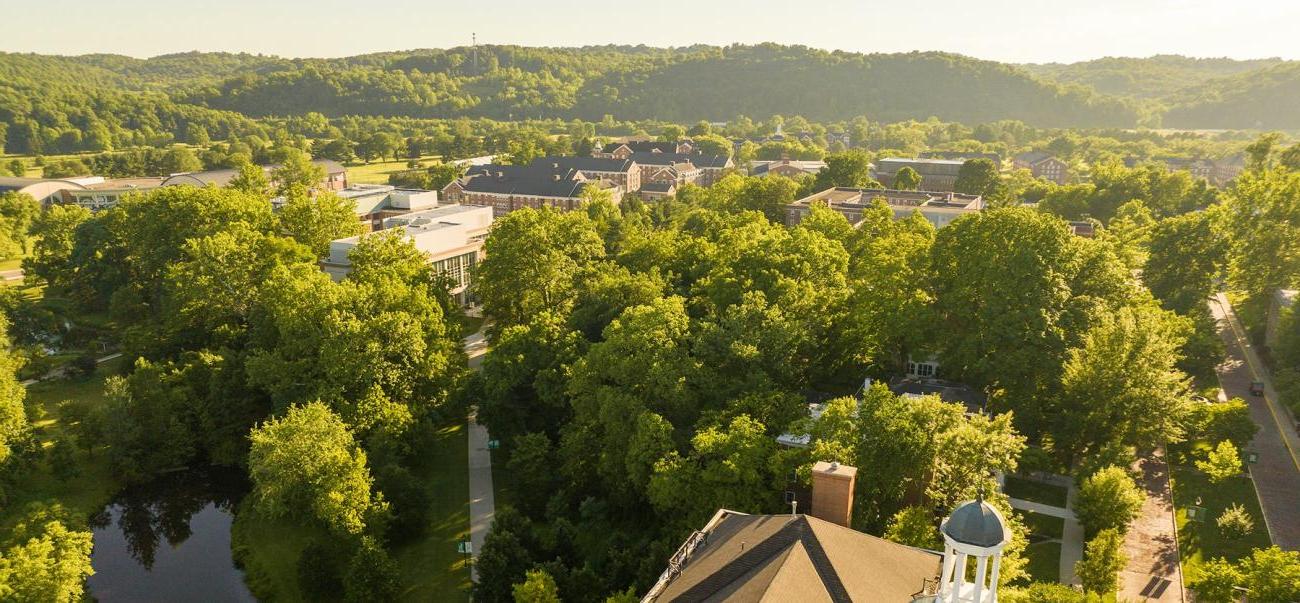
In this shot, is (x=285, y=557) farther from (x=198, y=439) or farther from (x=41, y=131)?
(x=41, y=131)

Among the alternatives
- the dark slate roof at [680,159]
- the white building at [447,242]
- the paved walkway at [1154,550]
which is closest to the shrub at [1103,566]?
the paved walkway at [1154,550]

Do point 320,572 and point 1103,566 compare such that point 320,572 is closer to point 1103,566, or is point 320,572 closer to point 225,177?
point 1103,566

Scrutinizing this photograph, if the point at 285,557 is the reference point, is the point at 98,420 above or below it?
above

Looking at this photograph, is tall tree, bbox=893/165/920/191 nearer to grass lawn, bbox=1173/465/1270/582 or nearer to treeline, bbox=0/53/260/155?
grass lawn, bbox=1173/465/1270/582

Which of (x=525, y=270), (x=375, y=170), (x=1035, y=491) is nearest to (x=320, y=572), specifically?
(x=525, y=270)

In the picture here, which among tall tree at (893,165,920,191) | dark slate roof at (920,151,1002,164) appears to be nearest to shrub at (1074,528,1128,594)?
tall tree at (893,165,920,191)

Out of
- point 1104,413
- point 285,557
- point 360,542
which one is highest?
point 1104,413

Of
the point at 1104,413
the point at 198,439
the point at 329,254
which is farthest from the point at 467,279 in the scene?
the point at 1104,413
